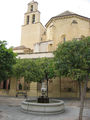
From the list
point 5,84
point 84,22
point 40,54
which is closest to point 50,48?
point 40,54

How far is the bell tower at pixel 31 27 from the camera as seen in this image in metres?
35.9

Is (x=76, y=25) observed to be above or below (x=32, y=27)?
below

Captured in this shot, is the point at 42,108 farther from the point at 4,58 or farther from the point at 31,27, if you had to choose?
the point at 31,27

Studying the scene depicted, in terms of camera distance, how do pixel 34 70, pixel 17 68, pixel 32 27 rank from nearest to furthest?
pixel 34 70
pixel 17 68
pixel 32 27

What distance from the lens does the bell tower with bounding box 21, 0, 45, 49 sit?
35.9 meters

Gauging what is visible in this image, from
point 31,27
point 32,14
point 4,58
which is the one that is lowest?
point 4,58

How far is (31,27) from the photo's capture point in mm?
36625

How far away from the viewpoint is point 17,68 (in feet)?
46.8

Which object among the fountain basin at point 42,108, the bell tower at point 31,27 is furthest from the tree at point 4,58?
the bell tower at point 31,27

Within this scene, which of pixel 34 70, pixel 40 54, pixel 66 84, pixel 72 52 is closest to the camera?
pixel 72 52

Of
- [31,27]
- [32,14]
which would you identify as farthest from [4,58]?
[32,14]

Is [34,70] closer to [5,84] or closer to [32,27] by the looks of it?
[5,84]

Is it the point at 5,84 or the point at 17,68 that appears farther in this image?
the point at 5,84

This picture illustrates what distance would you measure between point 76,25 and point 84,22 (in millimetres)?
2668
